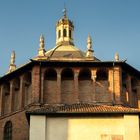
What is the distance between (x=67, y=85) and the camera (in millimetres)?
35375

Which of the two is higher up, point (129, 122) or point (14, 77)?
point (14, 77)

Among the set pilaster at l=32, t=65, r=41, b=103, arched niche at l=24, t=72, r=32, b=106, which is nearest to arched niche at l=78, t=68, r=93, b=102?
pilaster at l=32, t=65, r=41, b=103

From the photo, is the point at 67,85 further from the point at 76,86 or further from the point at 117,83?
the point at 117,83

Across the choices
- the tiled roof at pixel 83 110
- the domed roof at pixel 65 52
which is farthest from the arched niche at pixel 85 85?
the tiled roof at pixel 83 110

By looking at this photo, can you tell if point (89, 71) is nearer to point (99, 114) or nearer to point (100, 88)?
point (100, 88)

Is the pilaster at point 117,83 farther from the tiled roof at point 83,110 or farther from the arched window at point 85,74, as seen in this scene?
the tiled roof at point 83,110

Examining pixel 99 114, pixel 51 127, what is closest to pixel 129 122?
pixel 99 114

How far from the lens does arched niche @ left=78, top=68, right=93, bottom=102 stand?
3512 centimetres

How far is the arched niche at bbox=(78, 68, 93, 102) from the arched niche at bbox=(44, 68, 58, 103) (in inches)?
57.5

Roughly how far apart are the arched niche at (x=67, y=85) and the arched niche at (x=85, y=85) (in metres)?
0.52

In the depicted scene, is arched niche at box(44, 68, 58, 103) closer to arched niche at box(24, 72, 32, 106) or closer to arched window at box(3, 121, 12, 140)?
arched niche at box(24, 72, 32, 106)

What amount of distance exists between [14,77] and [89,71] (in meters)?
4.83

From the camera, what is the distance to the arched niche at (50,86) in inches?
1378

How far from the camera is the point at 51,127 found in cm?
2958
